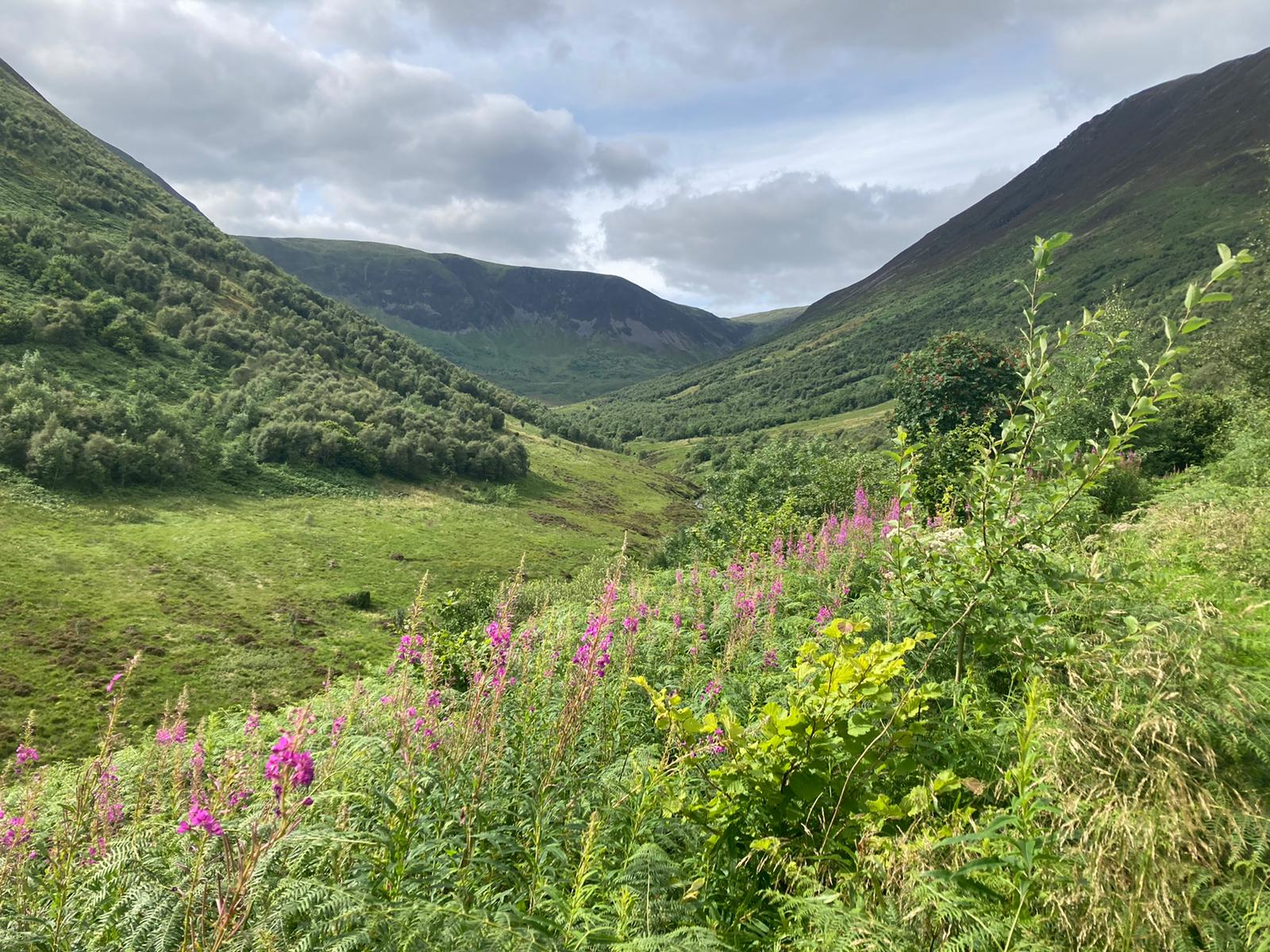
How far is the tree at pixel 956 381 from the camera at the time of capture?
17844 mm

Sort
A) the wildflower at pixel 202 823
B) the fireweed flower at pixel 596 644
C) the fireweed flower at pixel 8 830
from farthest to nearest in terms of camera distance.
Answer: the fireweed flower at pixel 596 644, the fireweed flower at pixel 8 830, the wildflower at pixel 202 823

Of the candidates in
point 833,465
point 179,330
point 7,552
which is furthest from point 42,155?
point 833,465

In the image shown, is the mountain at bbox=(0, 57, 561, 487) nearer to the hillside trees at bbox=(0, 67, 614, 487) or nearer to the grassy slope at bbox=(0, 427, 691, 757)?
the hillside trees at bbox=(0, 67, 614, 487)

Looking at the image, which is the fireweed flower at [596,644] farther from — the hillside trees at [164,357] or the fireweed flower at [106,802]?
the hillside trees at [164,357]

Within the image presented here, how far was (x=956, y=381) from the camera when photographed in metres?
17.9

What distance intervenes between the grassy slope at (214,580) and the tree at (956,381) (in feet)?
84.7

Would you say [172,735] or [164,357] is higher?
[164,357]

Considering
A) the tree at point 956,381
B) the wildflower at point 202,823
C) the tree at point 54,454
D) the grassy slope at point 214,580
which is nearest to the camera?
the wildflower at point 202,823

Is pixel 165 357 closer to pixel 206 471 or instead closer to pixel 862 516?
pixel 206 471

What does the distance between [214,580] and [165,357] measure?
49.3 meters

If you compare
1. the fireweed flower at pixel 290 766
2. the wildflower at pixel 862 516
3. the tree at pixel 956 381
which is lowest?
the wildflower at pixel 862 516

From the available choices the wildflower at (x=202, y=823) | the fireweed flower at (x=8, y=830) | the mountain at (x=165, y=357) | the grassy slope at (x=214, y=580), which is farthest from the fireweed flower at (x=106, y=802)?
the mountain at (x=165, y=357)

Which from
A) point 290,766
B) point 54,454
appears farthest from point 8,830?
point 54,454

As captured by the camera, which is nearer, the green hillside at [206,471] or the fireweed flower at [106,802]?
the fireweed flower at [106,802]
